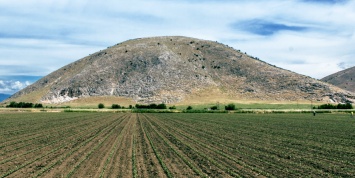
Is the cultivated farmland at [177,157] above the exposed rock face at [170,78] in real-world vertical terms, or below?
below

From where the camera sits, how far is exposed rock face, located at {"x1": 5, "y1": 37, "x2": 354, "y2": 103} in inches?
5463

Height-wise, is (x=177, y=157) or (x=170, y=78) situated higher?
(x=170, y=78)

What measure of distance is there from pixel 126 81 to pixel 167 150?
410 feet

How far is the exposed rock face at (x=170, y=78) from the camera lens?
5463 inches

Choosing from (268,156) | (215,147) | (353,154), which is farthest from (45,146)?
(353,154)

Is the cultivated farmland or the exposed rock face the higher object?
the exposed rock face

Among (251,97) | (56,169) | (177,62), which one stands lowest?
(56,169)

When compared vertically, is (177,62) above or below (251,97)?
above

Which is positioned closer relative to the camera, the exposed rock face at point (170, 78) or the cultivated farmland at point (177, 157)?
the cultivated farmland at point (177, 157)

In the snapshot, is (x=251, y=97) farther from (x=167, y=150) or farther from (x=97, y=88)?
(x=167, y=150)

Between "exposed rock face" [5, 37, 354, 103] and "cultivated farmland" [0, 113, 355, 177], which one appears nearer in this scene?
"cultivated farmland" [0, 113, 355, 177]

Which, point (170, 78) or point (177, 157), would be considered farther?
point (170, 78)

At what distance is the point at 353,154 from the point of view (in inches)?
869

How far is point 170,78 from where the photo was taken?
147 m
